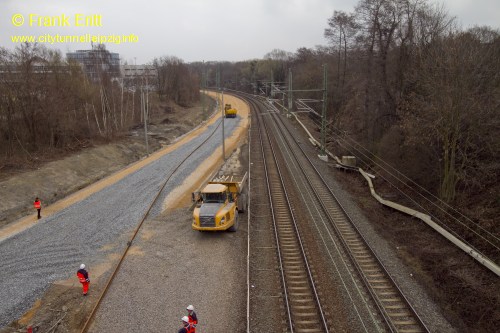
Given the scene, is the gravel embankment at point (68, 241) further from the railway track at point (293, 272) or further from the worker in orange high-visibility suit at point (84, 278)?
the railway track at point (293, 272)

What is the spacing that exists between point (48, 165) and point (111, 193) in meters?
7.99

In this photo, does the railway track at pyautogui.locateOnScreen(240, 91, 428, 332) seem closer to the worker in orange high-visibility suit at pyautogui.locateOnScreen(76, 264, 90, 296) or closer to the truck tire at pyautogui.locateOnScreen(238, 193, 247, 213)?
the truck tire at pyautogui.locateOnScreen(238, 193, 247, 213)

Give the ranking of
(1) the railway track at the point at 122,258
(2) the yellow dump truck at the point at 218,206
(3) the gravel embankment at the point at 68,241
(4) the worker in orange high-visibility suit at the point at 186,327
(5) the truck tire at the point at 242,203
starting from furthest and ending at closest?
(5) the truck tire at the point at 242,203
(2) the yellow dump truck at the point at 218,206
(3) the gravel embankment at the point at 68,241
(1) the railway track at the point at 122,258
(4) the worker in orange high-visibility suit at the point at 186,327

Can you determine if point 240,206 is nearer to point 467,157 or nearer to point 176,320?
point 176,320

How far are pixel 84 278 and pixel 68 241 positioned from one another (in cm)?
539

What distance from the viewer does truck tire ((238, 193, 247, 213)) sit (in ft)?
66.3

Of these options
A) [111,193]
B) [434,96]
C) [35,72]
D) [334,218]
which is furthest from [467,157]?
[35,72]

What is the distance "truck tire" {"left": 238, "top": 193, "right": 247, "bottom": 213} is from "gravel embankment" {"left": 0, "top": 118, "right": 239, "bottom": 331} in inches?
162

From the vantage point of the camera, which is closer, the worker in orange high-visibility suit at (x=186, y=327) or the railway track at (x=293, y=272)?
the worker in orange high-visibility suit at (x=186, y=327)

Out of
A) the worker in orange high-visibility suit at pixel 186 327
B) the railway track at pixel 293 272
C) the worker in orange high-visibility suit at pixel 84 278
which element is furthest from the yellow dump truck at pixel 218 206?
the worker in orange high-visibility suit at pixel 186 327

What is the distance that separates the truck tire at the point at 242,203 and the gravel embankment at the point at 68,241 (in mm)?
4121

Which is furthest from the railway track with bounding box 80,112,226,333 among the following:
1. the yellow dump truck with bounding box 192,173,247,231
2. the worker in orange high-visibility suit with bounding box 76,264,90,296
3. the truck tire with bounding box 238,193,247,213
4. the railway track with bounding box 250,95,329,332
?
the railway track with bounding box 250,95,329,332

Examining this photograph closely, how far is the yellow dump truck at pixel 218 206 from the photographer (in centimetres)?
1728

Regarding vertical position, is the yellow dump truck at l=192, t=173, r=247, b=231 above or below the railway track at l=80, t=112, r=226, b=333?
above
